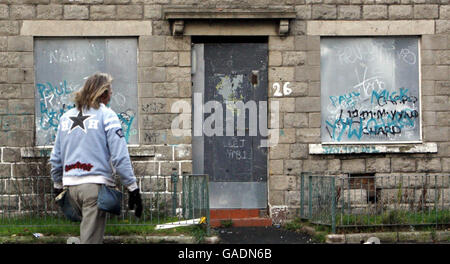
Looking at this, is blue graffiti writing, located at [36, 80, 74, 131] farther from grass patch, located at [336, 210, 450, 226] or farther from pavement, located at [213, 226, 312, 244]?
grass patch, located at [336, 210, 450, 226]

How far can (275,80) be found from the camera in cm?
1194

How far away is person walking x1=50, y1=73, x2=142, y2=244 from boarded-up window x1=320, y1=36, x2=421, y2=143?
6.39 metres

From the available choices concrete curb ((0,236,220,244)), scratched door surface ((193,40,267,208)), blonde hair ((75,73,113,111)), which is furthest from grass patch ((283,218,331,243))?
blonde hair ((75,73,113,111))

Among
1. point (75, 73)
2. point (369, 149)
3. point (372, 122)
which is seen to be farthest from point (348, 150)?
point (75, 73)

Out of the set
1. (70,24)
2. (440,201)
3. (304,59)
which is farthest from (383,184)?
(70,24)

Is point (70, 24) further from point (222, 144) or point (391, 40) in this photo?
point (391, 40)

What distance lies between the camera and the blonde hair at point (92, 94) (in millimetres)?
6434

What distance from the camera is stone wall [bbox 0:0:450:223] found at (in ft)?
38.5

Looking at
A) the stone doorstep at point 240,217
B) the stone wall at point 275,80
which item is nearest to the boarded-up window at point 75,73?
the stone wall at point 275,80

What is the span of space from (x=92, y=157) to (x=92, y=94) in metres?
0.61

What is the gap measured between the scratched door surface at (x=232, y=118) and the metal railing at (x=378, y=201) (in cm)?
109

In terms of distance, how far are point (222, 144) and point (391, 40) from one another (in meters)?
3.60

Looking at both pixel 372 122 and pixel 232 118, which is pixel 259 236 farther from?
pixel 372 122

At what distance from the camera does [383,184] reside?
11.7 meters
